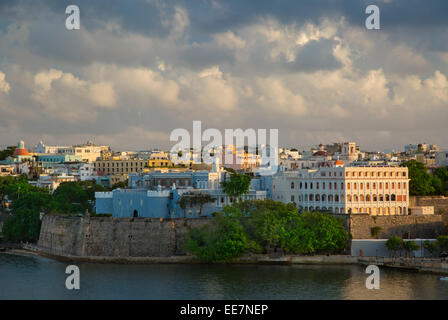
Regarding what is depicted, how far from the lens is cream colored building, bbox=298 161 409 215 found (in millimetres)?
51375

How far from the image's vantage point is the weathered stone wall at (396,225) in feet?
158

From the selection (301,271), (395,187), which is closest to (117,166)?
(395,187)

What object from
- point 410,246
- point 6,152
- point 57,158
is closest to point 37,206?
point 410,246

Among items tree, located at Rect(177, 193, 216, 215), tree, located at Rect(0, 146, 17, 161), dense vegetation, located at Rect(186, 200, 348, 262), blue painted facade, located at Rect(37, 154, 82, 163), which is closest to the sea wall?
dense vegetation, located at Rect(186, 200, 348, 262)

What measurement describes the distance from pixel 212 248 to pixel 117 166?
129 ft

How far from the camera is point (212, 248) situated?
44.9 meters

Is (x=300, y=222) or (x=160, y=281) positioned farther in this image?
(x=300, y=222)

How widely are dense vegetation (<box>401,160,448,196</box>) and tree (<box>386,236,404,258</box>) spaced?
9.86 m

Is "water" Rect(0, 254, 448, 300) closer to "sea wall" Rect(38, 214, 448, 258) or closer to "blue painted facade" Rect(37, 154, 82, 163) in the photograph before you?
"sea wall" Rect(38, 214, 448, 258)

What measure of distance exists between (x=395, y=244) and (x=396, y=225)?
3.35m

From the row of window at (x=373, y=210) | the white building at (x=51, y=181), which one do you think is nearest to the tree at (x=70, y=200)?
the white building at (x=51, y=181)

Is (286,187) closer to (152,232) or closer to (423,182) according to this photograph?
(423,182)

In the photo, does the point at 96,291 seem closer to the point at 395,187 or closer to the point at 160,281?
the point at 160,281
